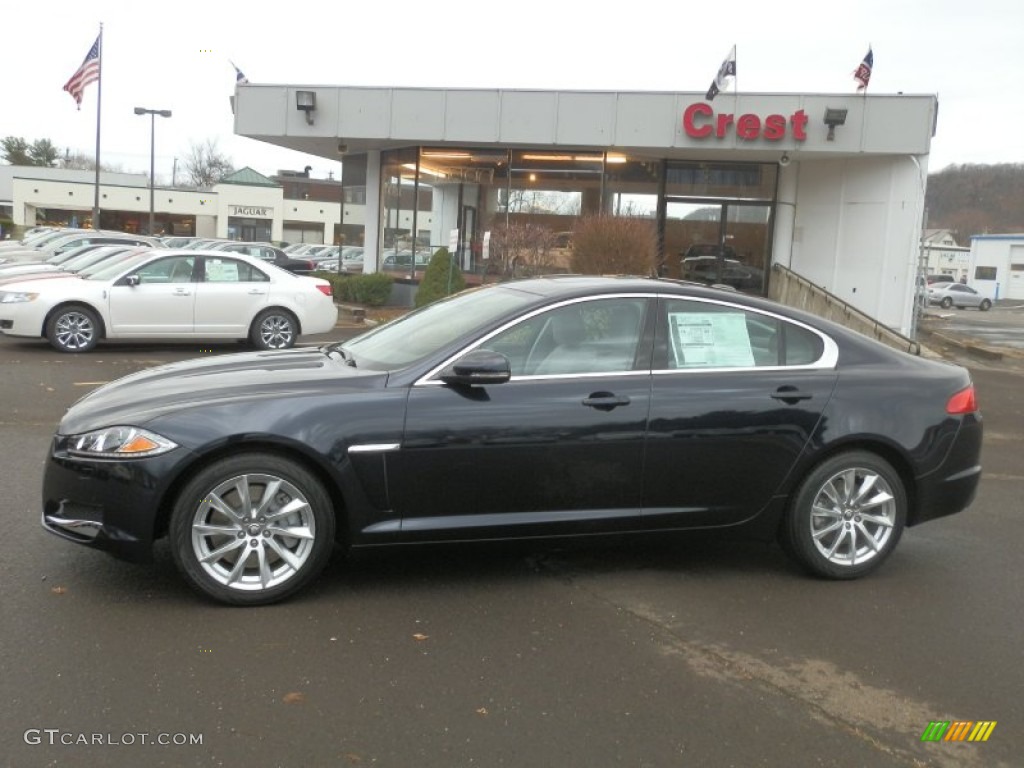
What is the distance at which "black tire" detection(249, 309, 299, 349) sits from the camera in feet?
44.9

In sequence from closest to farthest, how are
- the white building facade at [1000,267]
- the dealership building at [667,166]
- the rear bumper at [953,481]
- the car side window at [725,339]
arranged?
the car side window at [725,339], the rear bumper at [953,481], the dealership building at [667,166], the white building facade at [1000,267]

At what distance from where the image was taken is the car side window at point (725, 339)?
4992mm

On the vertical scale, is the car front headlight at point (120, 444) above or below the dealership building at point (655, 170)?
below

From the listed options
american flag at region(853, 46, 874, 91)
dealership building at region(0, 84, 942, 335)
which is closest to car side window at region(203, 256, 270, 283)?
dealership building at region(0, 84, 942, 335)

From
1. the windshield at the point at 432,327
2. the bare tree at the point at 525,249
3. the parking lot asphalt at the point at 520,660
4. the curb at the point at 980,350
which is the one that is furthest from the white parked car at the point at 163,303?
the curb at the point at 980,350

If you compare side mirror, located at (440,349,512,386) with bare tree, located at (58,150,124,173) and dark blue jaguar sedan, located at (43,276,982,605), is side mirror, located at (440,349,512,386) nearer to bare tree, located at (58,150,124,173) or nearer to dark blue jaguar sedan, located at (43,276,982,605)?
dark blue jaguar sedan, located at (43,276,982,605)

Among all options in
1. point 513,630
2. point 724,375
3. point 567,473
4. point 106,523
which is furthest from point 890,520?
point 106,523

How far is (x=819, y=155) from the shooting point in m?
21.3

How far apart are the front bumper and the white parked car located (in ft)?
30.0

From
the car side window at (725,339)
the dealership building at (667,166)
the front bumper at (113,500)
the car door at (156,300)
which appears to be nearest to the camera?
the front bumper at (113,500)

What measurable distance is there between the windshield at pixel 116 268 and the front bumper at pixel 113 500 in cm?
946

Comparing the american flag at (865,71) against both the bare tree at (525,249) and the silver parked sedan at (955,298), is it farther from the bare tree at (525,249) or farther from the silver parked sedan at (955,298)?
the silver parked sedan at (955,298)

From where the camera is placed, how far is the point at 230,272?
13.5 metres

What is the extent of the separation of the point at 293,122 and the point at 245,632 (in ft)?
64.2
